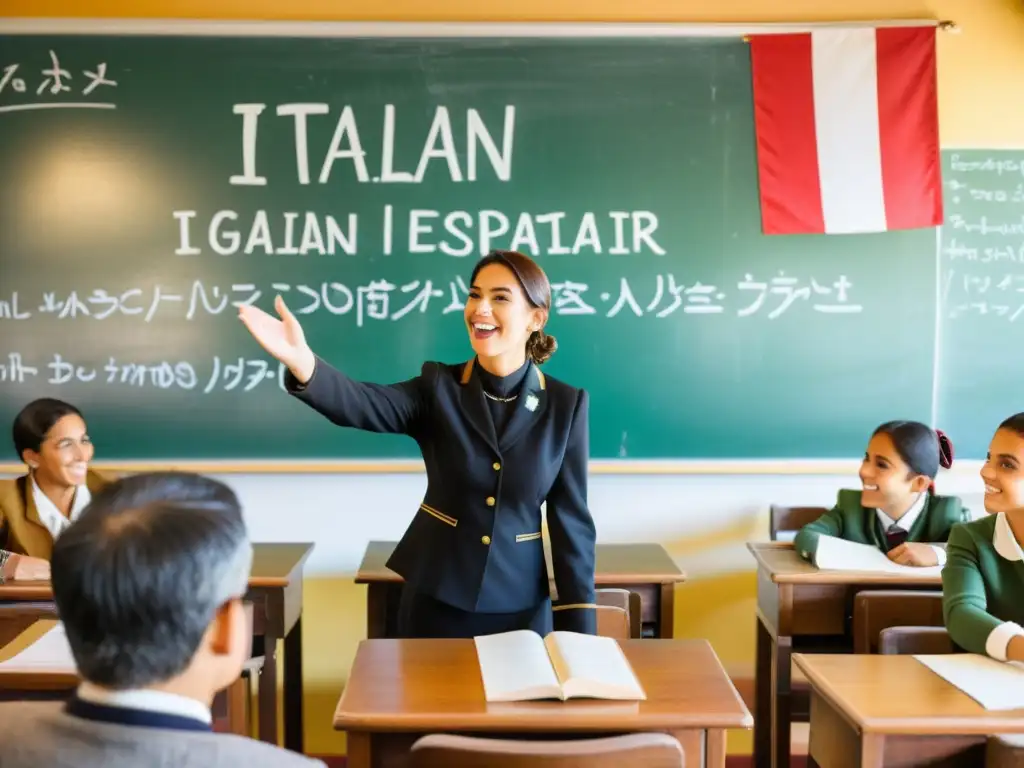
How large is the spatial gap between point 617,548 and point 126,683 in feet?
7.68

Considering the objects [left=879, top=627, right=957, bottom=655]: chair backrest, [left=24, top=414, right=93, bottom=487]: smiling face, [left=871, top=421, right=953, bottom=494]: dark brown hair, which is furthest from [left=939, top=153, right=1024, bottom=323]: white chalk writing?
[left=24, top=414, right=93, bottom=487]: smiling face

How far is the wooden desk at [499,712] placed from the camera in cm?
142

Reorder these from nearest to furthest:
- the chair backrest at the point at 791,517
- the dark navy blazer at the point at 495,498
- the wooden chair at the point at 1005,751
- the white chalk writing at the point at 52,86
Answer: the wooden chair at the point at 1005,751
the dark navy blazer at the point at 495,498
the chair backrest at the point at 791,517
the white chalk writing at the point at 52,86

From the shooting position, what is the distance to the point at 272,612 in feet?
8.37

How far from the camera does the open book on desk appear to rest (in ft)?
4.87

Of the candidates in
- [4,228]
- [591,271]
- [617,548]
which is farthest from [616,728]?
[4,228]

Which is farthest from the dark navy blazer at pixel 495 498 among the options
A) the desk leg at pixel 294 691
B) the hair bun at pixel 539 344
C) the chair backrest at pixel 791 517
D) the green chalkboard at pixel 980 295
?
the green chalkboard at pixel 980 295

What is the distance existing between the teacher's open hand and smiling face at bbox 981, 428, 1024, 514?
4.91 feet

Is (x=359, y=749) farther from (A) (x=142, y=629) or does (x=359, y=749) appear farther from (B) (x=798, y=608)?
(B) (x=798, y=608)

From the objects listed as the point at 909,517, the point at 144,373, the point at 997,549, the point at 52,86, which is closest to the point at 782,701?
the point at 909,517

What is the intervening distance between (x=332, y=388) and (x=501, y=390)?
0.39 metres

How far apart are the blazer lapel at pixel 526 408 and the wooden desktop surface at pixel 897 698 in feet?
2.33

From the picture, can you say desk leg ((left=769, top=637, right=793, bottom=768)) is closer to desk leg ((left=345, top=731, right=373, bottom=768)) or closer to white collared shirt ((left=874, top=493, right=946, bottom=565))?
white collared shirt ((left=874, top=493, right=946, bottom=565))

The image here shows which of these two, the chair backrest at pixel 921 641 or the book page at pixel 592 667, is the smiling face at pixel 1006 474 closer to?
the chair backrest at pixel 921 641
